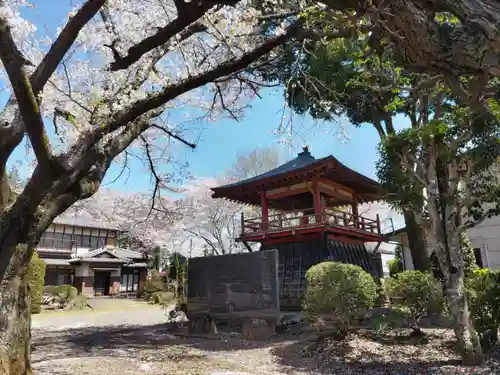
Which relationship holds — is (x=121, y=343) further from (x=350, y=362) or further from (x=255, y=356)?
(x=350, y=362)

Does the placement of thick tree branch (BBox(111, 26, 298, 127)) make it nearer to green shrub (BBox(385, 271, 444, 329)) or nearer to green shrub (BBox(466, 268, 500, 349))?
green shrub (BBox(385, 271, 444, 329))

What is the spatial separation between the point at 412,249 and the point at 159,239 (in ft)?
80.7

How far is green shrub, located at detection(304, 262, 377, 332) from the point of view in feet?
25.7

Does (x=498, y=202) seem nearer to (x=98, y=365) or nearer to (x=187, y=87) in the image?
(x=187, y=87)

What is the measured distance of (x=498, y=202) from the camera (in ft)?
23.5

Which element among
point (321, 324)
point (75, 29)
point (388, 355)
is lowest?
point (388, 355)

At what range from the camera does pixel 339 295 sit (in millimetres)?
7801

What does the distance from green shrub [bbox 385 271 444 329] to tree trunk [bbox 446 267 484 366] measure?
0.98m

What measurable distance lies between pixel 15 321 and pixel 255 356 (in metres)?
4.99

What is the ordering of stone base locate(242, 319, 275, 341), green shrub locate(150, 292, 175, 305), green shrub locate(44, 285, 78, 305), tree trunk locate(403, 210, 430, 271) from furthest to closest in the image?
green shrub locate(44, 285, 78, 305), green shrub locate(150, 292, 175, 305), tree trunk locate(403, 210, 430, 271), stone base locate(242, 319, 275, 341)

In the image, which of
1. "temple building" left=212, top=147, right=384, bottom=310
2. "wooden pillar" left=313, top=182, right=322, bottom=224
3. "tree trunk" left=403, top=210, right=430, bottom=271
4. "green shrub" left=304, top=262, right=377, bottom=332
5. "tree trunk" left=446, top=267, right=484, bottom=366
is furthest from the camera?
"wooden pillar" left=313, top=182, right=322, bottom=224

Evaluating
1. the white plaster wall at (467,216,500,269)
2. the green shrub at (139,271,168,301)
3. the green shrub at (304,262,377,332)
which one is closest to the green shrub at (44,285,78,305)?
the green shrub at (139,271,168,301)

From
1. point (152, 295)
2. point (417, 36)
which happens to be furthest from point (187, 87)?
point (152, 295)

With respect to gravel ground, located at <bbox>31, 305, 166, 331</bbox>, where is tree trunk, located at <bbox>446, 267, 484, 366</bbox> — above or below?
above
